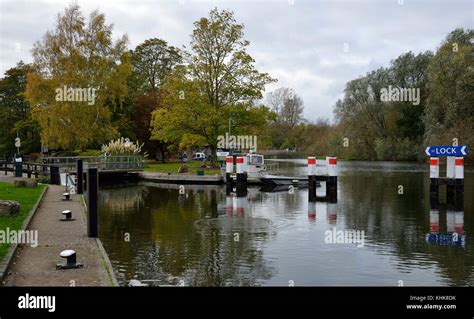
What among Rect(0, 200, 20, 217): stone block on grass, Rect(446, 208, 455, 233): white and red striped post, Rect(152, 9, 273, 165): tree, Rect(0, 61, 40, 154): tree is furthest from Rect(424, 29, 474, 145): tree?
Rect(0, 200, 20, 217): stone block on grass

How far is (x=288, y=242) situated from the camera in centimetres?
1455

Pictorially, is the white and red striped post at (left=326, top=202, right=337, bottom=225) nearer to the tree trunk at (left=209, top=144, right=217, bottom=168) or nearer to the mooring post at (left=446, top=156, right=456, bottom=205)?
the mooring post at (left=446, top=156, right=456, bottom=205)

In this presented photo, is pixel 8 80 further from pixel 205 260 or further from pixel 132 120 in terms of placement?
pixel 205 260

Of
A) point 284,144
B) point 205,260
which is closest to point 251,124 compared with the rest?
point 205,260

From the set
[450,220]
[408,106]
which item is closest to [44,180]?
[450,220]

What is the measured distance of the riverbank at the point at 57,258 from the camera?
8.95 m

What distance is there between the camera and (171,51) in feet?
247

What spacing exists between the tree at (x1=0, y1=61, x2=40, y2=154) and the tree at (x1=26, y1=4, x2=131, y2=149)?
8017 millimetres

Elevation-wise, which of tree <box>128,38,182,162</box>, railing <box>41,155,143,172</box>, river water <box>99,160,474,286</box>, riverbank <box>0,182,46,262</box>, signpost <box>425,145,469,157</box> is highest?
tree <box>128,38,182,162</box>

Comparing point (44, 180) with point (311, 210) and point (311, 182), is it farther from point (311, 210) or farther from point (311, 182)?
point (311, 210)

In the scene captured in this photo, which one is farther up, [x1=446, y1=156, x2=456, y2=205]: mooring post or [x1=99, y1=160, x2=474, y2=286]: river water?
[x1=446, y1=156, x2=456, y2=205]: mooring post

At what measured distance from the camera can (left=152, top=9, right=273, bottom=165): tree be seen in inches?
1823

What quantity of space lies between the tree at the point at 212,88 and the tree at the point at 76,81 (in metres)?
8.16

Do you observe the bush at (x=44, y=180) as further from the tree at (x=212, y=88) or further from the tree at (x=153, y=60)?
the tree at (x=153, y=60)
